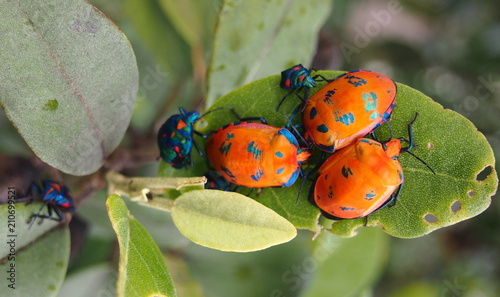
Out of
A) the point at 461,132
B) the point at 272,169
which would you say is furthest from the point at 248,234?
the point at 461,132

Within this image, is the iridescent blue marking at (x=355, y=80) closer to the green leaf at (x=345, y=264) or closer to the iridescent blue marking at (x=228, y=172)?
the iridescent blue marking at (x=228, y=172)

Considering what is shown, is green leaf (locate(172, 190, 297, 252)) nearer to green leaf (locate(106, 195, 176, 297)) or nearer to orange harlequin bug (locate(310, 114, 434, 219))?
green leaf (locate(106, 195, 176, 297))

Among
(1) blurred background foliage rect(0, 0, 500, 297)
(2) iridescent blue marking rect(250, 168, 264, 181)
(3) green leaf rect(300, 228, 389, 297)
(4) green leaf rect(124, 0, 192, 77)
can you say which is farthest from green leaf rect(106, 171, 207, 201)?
(3) green leaf rect(300, 228, 389, 297)

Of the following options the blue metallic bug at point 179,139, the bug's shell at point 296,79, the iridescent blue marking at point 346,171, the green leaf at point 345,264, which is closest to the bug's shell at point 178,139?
the blue metallic bug at point 179,139

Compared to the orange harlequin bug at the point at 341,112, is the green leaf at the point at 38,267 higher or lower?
lower

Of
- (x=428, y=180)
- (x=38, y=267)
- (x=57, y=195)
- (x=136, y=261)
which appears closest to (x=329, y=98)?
(x=428, y=180)

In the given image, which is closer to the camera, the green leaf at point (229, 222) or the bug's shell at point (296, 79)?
the green leaf at point (229, 222)

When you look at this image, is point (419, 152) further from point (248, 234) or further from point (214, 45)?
point (214, 45)

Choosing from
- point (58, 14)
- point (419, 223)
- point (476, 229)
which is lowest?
point (476, 229)
